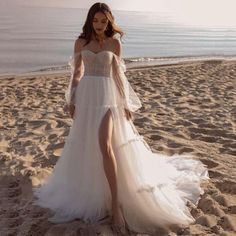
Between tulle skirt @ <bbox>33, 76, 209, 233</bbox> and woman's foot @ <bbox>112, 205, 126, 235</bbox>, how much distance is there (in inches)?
3.6

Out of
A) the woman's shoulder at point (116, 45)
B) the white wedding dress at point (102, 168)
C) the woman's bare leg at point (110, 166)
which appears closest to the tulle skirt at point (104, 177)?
the white wedding dress at point (102, 168)

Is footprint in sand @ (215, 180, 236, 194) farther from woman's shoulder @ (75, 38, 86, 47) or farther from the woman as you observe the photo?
woman's shoulder @ (75, 38, 86, 47)

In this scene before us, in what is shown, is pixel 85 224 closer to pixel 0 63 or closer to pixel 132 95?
pixel 132 95

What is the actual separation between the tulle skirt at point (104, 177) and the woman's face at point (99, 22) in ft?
1.35

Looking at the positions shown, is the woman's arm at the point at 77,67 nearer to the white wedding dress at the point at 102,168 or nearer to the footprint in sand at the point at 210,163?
the white wedding dress at the point at 102,168

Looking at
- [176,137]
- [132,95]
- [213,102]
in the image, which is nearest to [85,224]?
[132,95]

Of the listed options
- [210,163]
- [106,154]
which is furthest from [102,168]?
[210,163]

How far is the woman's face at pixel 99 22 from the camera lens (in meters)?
3.77

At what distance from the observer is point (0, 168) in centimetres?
519

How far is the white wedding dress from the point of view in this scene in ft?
12.5

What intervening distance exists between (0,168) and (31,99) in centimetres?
399

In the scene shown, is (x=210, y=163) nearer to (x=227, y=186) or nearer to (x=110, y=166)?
(x=227, y=186)

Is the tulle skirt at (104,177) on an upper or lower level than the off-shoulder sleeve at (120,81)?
lower

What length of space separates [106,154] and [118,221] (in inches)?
22.1
